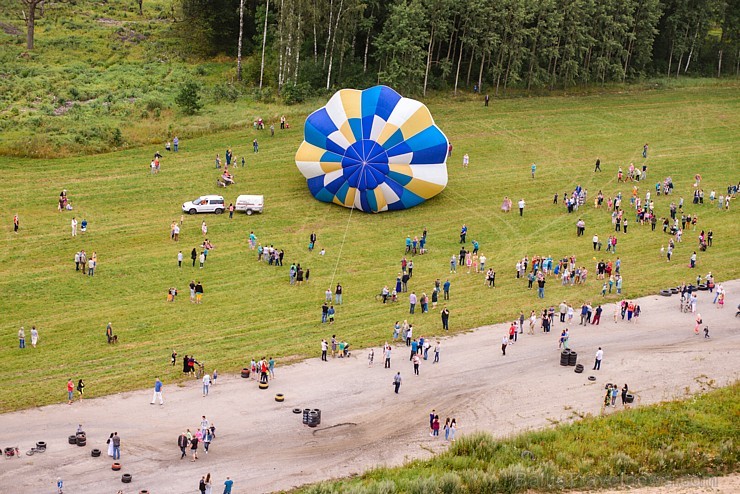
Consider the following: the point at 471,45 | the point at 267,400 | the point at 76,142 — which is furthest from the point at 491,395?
the point at 471,45

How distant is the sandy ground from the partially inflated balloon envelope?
1347cm

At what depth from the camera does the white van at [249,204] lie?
51656mm

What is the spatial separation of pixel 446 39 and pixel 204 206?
2612 centimetres

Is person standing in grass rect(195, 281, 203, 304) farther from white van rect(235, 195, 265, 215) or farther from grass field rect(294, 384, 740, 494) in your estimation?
grass field rect(294, 384, 740, 494)

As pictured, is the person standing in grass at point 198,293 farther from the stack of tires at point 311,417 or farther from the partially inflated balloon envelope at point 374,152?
the partially inflated balloon envelope at point 374,152

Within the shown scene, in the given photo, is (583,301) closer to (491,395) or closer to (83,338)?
(491,395)

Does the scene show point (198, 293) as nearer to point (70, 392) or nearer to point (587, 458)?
point (70, 392)

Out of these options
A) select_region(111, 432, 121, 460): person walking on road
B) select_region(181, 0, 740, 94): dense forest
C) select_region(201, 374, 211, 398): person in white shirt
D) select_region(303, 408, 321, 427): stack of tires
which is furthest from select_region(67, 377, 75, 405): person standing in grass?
select_region(181, 0, 740, 94): dense forest

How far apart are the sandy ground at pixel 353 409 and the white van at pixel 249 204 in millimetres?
15724

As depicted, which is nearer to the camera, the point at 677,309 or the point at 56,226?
the point at 677,309

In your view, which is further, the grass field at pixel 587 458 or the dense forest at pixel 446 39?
the dense forest at pixel 446 39

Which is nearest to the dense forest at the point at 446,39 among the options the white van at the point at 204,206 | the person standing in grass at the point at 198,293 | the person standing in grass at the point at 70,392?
the white van at the point at 204,206

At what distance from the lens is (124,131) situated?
60.6m

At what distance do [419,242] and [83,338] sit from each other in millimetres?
16537
